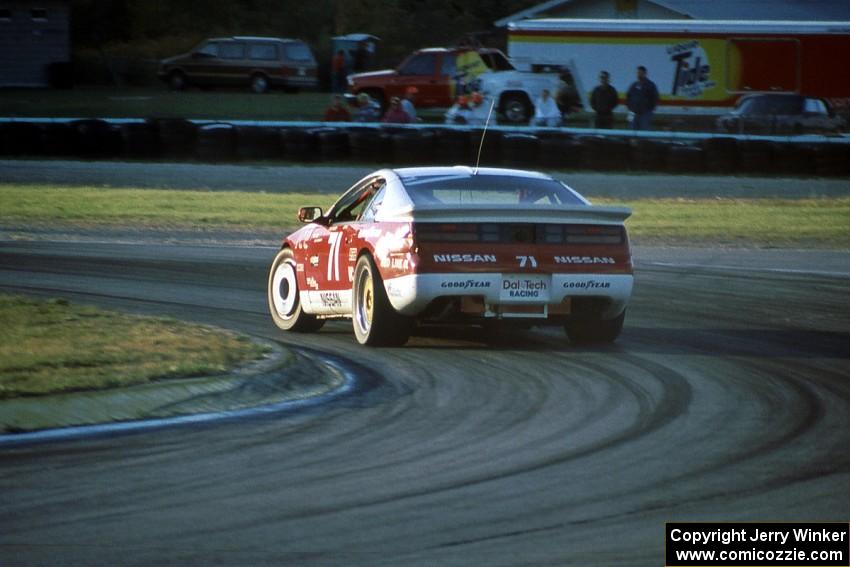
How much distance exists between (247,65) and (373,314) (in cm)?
4339

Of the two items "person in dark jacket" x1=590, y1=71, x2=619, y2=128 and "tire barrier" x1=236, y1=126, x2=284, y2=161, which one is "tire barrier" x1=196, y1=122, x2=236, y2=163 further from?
"person in dark jacket" x1=590, y1=71, x2=619, y2=128

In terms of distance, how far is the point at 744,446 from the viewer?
6977 millimetres

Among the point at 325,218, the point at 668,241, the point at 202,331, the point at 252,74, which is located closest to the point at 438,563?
the point at 202,331

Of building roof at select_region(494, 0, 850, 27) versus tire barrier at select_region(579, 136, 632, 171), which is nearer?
tire barrier at select_region(579, 136, 632, 171)

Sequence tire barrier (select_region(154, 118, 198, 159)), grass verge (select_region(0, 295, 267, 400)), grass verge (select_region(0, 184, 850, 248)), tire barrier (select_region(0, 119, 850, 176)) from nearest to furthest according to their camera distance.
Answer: grass verge (select_region(0, 295, 267, 400)) → grass verge (select_region(0, 184, 850, 248)) → tire barrier (select_region(0, 119, 850, 176)) → tire barrier (select_region(154, 118, 198, 159))

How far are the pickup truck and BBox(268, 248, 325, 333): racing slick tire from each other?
26.1m

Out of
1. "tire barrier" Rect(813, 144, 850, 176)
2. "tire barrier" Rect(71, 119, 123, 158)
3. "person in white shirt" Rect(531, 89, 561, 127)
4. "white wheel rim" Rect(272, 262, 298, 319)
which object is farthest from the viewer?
"person in white shirt" Rect(531, 89, 561, 127)

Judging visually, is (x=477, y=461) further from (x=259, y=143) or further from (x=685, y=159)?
(x=259, y=143)

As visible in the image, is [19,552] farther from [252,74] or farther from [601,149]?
[252,74]

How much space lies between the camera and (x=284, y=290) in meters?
11.6

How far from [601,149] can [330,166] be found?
15.7 feet

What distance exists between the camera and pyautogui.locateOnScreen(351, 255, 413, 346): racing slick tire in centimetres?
1005

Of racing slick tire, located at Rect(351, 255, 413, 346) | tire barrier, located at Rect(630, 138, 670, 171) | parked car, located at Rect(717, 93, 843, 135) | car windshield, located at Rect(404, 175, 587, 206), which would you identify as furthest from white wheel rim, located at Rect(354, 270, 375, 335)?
parked car, located at Rect(717, 93, 843, 135)

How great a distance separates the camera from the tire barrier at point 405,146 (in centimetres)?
2661
